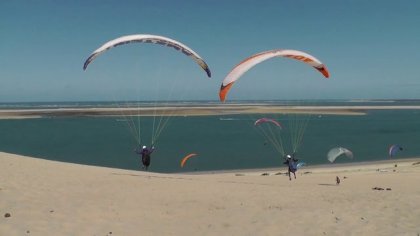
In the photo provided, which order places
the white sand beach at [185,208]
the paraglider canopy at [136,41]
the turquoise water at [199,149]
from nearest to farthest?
the white sand beach at [185,208] → the paraglider canopy at [136,41] → the turquoise water at [199,149]

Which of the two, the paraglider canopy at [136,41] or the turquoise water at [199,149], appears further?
the turquoise water at [199,149]

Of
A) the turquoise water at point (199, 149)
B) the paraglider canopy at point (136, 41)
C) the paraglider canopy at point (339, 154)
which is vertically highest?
the paraglider canopy at point (136, 41)

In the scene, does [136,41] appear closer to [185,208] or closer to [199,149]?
[185,208]

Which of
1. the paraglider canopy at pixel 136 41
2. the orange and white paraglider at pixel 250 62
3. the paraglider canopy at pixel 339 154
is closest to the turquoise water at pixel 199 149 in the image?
the paraglider canopy at pixel 339 154

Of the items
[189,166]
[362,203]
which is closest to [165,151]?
[189,166]

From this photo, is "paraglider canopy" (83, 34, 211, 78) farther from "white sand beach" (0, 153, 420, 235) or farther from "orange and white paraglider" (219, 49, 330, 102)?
"white sand beach" (0, 153, 420, 235)

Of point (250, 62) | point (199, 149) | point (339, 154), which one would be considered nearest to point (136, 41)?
point (250, 62)

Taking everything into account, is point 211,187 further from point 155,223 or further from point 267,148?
point 267,148

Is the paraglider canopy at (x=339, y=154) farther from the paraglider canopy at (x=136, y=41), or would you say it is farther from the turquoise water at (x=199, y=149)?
the paraglider canopy at (x=136, y=41)

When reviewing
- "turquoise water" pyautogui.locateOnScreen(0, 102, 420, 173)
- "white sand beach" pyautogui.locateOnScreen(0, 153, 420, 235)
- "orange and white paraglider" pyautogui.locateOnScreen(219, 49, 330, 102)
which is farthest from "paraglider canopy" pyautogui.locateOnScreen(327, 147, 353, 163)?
"orange and white paraglider" pyautogui.locateOnScreen(219, 49, 330, 102)
